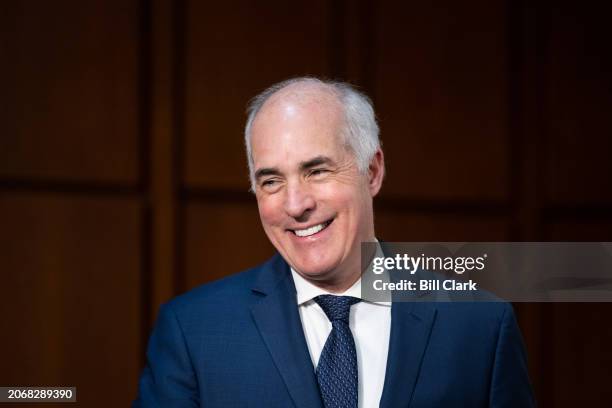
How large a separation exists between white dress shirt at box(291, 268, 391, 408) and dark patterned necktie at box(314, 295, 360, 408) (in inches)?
1.2

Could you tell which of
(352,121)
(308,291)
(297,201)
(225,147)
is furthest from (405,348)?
(225,147)

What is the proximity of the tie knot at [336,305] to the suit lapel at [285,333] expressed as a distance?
0.06 meters

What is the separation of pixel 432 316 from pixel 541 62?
1965 millimetres

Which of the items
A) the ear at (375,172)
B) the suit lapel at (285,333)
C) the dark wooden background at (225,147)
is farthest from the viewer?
the dark wooden background at (225,147)

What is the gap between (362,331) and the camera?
5.53ft

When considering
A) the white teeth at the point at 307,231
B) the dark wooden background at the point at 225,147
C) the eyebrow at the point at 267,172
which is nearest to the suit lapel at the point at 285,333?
the white teeth at the point at 307,231

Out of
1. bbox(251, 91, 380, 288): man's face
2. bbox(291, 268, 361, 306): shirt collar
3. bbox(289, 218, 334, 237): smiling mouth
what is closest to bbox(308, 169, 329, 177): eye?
bbox(251, 91, 380, 288): man's face

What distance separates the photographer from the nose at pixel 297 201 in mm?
1651

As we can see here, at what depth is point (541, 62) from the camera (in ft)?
11.0

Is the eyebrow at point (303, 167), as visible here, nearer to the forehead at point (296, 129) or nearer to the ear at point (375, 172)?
the forehead at point (296, 129)

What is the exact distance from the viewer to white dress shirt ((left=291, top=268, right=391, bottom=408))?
5.30ft

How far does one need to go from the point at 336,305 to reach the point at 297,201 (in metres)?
0.23

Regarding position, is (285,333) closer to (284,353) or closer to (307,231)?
(284,353)

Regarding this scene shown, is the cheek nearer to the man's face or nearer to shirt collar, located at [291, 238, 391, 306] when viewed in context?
the man's face
